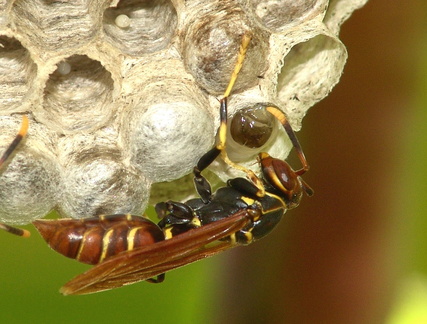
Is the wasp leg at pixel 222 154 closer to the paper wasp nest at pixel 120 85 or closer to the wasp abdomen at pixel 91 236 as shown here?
the paper wasp nest at pixel 120 85

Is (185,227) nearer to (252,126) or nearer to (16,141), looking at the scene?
(252,126)

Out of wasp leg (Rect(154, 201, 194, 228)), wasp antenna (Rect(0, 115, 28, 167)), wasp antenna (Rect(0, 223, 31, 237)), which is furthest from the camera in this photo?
wasp leg (Rect(154, 201, 194, 228))

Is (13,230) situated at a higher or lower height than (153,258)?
higher

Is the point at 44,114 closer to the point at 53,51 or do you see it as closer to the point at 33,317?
the point at 53,51

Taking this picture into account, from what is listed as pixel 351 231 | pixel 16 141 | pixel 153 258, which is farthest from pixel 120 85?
pixel 351 231

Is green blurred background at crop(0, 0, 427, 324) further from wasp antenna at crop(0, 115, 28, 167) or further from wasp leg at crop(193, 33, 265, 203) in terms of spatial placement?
wasp antenna at crop(0, 115, 28, 167)

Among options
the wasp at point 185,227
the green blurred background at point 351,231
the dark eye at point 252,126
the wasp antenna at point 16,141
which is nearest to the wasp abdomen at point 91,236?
the wasp at point 185,227

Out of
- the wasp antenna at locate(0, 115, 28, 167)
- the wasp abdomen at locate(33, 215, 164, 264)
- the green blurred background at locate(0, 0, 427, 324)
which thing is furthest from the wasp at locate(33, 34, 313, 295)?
the green blurred background at locate(0, 0, 427, 324)
